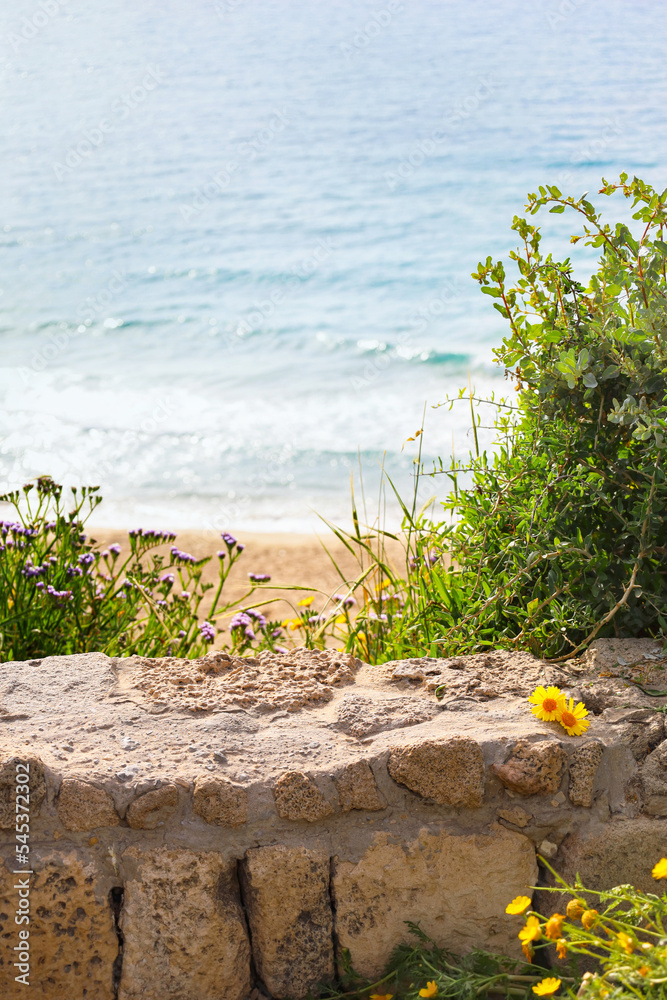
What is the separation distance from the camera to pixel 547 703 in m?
1.93

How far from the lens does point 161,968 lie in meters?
1.80

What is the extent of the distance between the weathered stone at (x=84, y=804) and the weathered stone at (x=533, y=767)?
32.9 inches

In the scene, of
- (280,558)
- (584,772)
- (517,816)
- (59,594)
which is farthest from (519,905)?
(280,558)

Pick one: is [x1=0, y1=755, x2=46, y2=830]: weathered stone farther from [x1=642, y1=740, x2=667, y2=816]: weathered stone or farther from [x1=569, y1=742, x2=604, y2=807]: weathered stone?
[x1=642, y1=740, x2=667, y2=816]: weathered stone

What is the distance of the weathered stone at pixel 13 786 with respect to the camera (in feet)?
5.80

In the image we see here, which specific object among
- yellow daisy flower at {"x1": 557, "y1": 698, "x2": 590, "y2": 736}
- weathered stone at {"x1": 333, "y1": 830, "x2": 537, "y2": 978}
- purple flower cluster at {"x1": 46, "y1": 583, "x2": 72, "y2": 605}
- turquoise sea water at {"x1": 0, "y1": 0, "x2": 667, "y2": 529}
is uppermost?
turquoise sea water at {"x1": 0, "y1": 0, "x2": 667, "y2": 529}

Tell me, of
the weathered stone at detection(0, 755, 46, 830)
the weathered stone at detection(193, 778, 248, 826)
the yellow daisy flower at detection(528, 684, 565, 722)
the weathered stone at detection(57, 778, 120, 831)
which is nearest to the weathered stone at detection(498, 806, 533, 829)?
the yellow daisy flower at detection(528, 684, 565, 722)

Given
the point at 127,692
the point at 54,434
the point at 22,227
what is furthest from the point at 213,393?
the point at 22,227

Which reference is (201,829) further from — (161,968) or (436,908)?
(436,908)

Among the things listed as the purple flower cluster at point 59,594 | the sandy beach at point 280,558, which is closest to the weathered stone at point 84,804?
the purple flower cluster at point 59,594

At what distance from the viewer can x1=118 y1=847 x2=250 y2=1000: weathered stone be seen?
178 cm

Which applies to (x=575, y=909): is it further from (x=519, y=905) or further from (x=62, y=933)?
(x=62, y=933)

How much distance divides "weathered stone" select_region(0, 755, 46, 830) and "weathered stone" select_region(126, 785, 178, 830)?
0.65 ft

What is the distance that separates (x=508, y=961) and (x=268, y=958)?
0.52 metres
